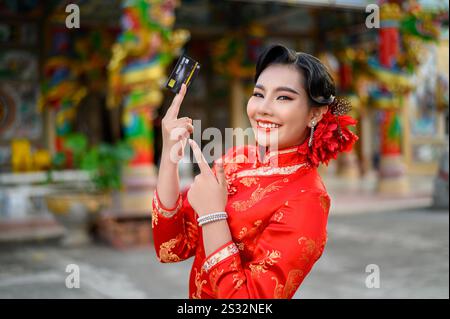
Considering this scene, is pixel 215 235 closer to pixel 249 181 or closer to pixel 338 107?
pixel 249 181

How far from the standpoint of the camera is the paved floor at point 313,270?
16.0 ft

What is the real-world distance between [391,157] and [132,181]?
19.7ft

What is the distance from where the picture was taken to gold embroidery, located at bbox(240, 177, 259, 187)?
1847 mm

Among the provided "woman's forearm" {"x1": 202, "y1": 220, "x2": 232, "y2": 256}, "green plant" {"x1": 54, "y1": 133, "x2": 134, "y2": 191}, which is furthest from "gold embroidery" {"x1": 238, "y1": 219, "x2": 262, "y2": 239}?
"green plant" {"x1": 54, "y1": 133, "x2": 134, "y2": 191}

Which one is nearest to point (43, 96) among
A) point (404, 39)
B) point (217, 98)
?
point (217, 98)

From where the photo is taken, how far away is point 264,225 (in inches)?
68.5

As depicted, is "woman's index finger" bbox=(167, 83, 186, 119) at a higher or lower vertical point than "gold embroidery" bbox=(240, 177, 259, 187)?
higher

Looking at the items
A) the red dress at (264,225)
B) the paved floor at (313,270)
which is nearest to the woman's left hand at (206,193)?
the red dress at (264,225)

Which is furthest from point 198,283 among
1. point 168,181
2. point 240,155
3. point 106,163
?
point 106,163

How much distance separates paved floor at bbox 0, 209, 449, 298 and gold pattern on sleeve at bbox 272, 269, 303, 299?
3240 mm

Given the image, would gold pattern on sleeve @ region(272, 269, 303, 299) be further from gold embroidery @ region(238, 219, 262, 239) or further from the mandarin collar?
the mandarin collar

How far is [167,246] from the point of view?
1865 mm

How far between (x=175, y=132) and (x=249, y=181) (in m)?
0.32

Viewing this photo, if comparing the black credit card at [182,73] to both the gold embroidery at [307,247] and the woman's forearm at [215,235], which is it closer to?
the woman's forearm at [215,235]
